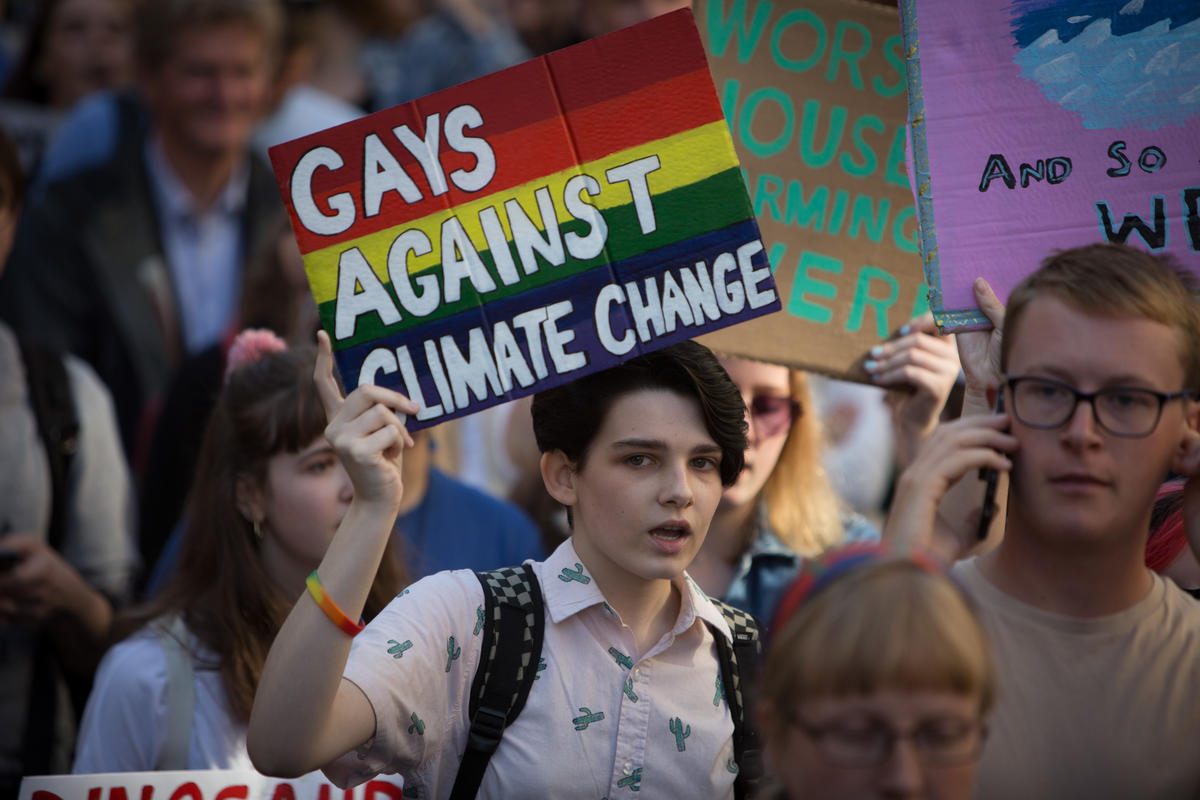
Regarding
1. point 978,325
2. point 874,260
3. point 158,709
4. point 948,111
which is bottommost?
point 158,709

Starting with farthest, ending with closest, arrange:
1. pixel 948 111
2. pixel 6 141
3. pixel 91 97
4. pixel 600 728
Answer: pixel 91 97
pixel 6 141
pixel 948 111
pixel 600 728

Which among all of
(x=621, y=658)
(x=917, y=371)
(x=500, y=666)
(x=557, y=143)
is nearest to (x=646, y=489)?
(x=621, y=658)

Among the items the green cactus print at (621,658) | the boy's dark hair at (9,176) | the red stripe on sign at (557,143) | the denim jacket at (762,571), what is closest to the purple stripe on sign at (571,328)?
the red stripe on sign at (557,143)

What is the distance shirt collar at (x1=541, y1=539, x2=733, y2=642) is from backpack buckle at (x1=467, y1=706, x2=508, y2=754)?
0.26 metres

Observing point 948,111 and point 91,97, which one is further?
point 91,97

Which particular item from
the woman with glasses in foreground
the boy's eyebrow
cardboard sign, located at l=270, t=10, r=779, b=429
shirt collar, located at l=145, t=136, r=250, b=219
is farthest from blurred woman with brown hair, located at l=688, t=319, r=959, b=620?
shirt collar, located at l=145, t=136, r=250, b=219

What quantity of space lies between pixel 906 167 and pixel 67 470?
297 cm

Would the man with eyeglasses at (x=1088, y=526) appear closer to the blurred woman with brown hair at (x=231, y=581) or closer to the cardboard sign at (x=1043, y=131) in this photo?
the cardboard sign at (x=1043, y=131)

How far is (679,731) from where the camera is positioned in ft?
9.59

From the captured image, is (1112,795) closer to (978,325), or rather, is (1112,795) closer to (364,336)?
(978,325)

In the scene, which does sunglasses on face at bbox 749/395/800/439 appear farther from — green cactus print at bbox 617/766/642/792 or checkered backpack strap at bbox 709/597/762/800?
green cactus print at bbox 617/766/642/792

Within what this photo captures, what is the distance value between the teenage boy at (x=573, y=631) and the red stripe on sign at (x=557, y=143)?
1.08ft

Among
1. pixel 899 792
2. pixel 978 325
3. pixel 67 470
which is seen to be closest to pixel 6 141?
pixel 67 470

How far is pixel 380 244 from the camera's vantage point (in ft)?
10.2
